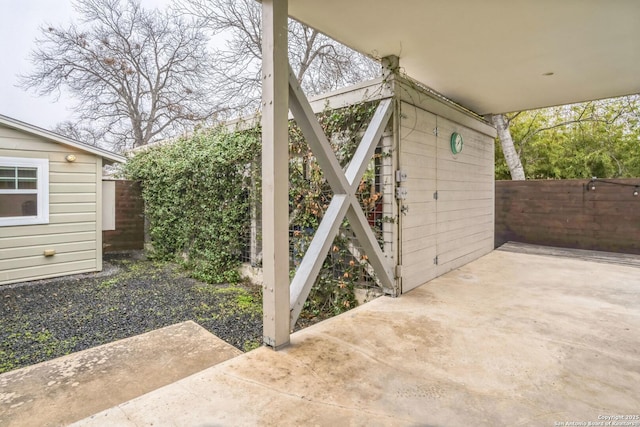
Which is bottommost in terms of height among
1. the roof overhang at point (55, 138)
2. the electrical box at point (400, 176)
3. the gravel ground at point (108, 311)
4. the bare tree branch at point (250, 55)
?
the gravel ground at point (108, 311)

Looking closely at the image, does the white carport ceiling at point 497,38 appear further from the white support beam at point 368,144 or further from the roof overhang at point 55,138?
the roof overhang at point 55,138

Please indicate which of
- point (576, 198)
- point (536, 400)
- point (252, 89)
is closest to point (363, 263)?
point (536, 400)

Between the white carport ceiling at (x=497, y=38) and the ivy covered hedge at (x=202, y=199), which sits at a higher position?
the white carport ceiling at (x=497, y=38)

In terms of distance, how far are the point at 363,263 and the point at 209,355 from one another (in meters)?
1.80

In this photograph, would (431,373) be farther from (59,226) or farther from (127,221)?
(127,221)

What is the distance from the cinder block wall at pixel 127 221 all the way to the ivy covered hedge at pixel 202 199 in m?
0.32

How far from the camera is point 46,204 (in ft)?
17.6

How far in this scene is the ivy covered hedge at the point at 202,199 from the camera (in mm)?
Answer: 5070

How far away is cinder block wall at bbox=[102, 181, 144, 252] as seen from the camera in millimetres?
7165

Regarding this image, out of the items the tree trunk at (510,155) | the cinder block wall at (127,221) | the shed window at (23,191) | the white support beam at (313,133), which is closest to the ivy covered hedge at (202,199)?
the cinder block wall at (127,221)

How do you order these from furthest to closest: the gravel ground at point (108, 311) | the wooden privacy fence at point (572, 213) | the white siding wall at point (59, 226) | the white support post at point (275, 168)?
1. the wooden privacy fence at point (572, 213)
2. the white siding wall at point (59, 226)
3. the gravel ground at point (108, 311)
4. the white support post at point (275, 168)

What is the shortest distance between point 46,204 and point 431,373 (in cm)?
624

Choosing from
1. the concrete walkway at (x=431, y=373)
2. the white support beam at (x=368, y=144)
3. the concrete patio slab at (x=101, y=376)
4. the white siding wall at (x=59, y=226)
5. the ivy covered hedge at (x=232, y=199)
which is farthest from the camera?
the white siding wall at (x=59, y=226)

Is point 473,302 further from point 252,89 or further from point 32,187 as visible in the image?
point 252,89
